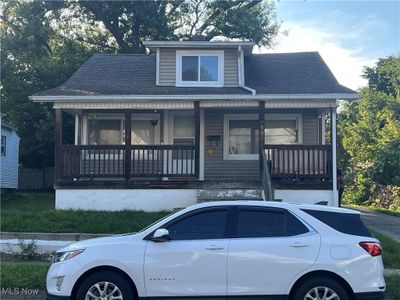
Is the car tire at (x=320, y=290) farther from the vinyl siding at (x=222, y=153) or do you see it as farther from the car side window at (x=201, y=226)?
the vinyl siding at (x=222, y=153)

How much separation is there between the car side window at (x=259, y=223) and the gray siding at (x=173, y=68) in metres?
11.7

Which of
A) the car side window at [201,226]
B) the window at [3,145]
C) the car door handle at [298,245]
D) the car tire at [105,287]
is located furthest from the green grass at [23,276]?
the window at [3,145]

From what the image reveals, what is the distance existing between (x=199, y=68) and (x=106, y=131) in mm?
4075

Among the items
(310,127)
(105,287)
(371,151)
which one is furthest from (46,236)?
(371,151)

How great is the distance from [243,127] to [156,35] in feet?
49.8

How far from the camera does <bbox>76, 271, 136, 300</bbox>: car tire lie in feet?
22.7

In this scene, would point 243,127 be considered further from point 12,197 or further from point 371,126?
point 371,126

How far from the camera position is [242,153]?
19188mm

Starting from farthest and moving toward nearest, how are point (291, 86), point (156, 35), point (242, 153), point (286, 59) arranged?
point (156, 35) → point (286, 59) → point (242, 153) → point (291, 86)

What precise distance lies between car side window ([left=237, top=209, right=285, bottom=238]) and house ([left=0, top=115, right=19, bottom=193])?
21834 millimetres

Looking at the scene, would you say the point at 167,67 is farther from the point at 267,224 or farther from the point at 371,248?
the point at 371,248

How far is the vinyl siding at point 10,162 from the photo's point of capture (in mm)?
26969

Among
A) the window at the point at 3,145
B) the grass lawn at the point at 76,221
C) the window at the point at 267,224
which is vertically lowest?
the grass lawn at the point at 76,221

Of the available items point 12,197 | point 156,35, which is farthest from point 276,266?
point 156,35
